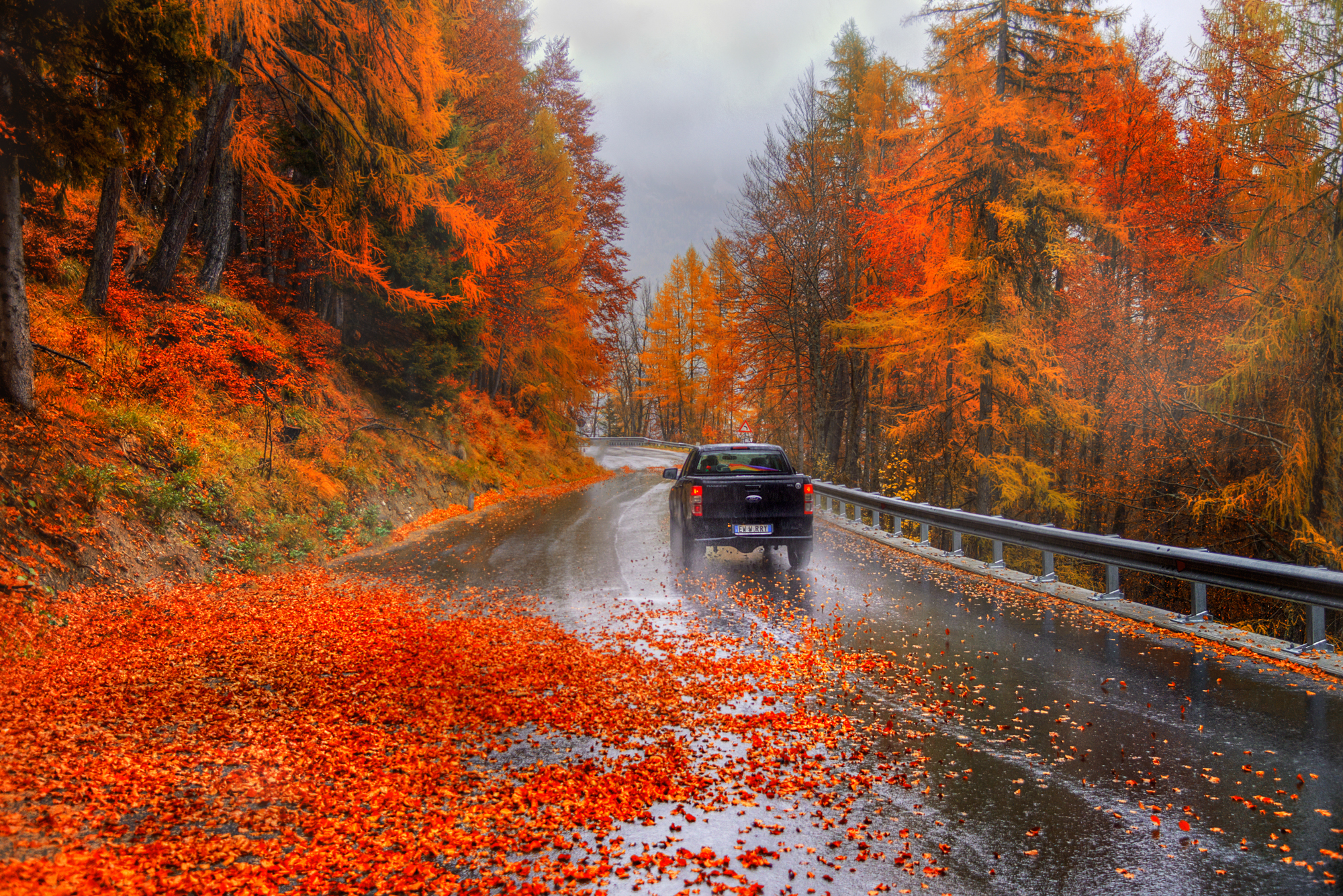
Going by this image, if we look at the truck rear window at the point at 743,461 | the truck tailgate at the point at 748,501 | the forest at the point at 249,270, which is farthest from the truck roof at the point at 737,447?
the forest at the point at 249,270

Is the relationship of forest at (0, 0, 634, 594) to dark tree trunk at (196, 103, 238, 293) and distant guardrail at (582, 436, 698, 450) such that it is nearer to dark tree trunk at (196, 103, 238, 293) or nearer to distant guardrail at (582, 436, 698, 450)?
dark tree trunk at (196, 103, 238, 293)

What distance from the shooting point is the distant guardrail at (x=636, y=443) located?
59.1 m

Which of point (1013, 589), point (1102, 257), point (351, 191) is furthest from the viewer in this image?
point (1102, 257)

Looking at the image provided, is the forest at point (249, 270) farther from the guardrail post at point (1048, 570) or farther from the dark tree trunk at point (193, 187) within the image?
the guardrail post at point (1048, 570)

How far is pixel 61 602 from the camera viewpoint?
7.04m

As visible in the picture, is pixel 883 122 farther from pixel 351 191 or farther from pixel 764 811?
pixel 764 811

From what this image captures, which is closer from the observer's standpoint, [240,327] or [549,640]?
[549,640]

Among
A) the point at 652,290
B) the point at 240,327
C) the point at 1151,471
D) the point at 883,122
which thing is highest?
the point at 652,290

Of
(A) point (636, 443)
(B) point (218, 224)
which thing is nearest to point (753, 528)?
(B) point (218, 224)

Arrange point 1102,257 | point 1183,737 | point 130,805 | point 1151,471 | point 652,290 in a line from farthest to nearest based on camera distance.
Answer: point 652,290, point 1102,257, point 1151,471, point 1183,737, point 130,805

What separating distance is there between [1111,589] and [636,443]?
205 feet

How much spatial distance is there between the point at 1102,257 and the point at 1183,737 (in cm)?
1914

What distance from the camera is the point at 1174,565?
8062 mm

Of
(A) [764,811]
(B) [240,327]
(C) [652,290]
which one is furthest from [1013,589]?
(C) [652,290]
